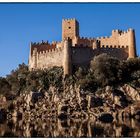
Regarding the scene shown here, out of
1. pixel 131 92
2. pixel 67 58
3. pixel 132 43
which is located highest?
pixel 132 43

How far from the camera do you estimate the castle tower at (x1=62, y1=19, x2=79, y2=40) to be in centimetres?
3145

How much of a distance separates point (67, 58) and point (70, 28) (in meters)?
3.63

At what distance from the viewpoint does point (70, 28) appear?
31.6 meters

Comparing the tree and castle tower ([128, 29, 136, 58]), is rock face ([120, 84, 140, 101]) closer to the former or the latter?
the tree

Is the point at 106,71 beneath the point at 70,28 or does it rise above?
beneath

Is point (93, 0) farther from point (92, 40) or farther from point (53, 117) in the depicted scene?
point (92, 40)

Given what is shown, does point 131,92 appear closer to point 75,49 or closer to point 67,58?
point 67,58

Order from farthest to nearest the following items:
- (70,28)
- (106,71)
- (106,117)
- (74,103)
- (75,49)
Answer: (70,28), (75,49), (106,71), (74,103), (106,117)

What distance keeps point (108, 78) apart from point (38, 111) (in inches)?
169

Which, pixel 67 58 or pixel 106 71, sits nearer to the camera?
A: pixel 106 71

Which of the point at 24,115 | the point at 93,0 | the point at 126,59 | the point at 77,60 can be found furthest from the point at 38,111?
the point at 93,0

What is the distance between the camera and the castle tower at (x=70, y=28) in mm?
31453

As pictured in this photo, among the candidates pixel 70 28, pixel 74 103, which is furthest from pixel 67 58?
pixel 74 103

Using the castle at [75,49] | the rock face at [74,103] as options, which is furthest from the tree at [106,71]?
the castle at [75,49]
